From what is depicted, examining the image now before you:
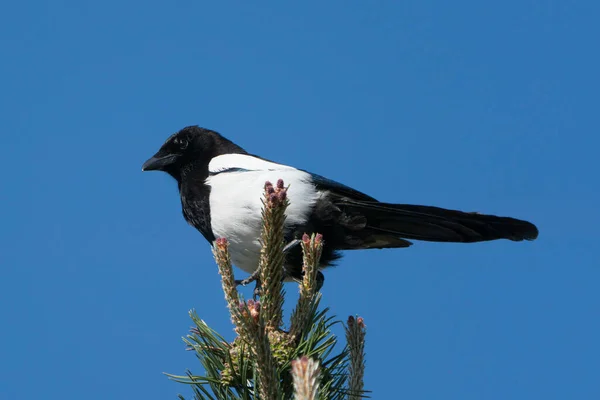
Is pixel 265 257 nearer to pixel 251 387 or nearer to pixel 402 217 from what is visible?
pixel 251 387

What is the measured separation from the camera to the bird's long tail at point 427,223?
3420mm

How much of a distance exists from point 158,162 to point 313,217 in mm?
1247

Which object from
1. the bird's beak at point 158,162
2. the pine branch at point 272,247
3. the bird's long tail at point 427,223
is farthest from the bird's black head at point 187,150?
the pine branch at point 272,247

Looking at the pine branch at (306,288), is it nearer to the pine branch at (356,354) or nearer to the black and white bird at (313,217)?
the pine branch at (356,354)

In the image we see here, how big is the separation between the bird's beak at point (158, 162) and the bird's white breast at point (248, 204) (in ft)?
1.95

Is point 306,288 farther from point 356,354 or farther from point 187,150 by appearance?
point 187,150

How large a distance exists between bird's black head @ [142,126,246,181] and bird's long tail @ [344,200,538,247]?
98 cm

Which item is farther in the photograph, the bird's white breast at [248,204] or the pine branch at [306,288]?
the bird's white breast at [248,204]

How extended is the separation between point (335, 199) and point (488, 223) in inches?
29.8

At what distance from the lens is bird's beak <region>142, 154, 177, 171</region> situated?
4.39 metres

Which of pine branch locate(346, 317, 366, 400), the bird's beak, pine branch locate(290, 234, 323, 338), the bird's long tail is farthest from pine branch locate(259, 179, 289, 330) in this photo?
the bird's beak

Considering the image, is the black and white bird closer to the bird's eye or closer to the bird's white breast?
the bird's white breast

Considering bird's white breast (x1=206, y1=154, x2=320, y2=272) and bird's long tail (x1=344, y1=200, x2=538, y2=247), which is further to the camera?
bird's white breast (x1=206, y1=154, x2=320, y2=272)

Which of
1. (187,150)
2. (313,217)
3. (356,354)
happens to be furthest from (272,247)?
(187,150)
